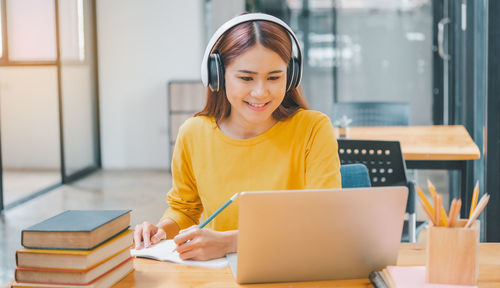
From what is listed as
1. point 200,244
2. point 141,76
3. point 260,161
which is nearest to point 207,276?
point 200,244

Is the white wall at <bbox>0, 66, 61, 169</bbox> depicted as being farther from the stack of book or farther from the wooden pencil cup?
the wooden pencil cup

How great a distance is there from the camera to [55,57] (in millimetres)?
6082

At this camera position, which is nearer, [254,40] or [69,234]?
[69,234]

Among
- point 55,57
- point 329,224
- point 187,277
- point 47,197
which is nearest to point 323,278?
point 329,224

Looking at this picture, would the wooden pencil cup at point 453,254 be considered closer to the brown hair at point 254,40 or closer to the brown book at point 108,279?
the brown book at point 108,279

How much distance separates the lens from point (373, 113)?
4305 millimetres

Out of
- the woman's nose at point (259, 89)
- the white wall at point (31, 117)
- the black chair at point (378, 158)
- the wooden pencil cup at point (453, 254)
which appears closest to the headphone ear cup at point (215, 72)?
the woman's nose at point (259, 89)

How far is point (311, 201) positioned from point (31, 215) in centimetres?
412

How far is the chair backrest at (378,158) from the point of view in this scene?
8.47ft

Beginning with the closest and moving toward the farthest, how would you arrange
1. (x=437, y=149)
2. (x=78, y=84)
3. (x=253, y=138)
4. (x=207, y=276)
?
1. (x=207, y=276)
2. (x=253, y=138)
3. (x=437, y=149)
4. (x=78, y=84)

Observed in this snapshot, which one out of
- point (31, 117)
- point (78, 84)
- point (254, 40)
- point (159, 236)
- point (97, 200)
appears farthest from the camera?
point (78, 84)

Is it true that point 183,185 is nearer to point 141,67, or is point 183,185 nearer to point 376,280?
point 376,280

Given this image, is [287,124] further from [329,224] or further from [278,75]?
[329,224]

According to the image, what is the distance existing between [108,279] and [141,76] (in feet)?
19.4
